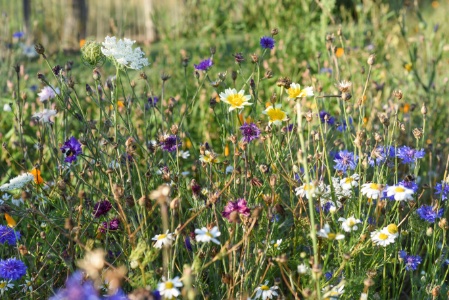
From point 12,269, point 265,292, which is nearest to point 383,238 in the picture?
point 265,292

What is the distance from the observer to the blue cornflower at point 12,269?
5.42 feet

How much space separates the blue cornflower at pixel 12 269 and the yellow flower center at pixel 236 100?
30.0 inches

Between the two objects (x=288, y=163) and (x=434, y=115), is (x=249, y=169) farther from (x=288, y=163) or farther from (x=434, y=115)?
(x=434, y=115)

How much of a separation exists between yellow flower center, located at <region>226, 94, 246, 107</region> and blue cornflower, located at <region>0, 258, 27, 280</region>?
76 cm

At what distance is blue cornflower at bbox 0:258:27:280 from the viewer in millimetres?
1651

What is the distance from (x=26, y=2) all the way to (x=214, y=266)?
4.82 meters

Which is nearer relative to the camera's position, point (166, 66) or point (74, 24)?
point (166, 66)

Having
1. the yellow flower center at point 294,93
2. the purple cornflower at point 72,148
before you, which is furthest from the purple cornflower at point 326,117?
the purple cornflower at point 72,148

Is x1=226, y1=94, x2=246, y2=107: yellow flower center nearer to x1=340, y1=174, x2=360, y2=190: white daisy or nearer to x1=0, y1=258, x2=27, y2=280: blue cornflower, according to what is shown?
x1=340, y1=174, x2=360, y2=190: white daisy

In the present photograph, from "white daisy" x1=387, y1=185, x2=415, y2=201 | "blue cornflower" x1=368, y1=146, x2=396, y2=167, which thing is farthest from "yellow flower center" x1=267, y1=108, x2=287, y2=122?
"white daisy" x1=387, y1=185, x2=415, y2=201

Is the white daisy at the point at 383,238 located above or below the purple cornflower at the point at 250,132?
below

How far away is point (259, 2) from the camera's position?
23.3 ft

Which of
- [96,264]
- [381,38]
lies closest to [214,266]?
[96,264]

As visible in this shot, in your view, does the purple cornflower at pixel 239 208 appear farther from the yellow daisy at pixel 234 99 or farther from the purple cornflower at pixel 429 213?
the purple cornflower at pixel 429 213
